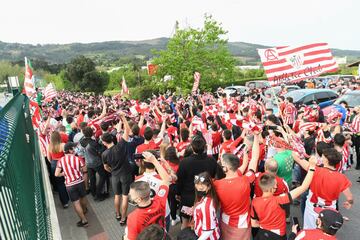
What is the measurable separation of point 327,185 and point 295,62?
5.79 meters

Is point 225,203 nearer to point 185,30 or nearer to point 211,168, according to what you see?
point 211,168

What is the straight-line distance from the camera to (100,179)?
6918 mm

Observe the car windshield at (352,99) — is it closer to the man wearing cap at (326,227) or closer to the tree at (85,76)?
the man wearing cap at (326,227)

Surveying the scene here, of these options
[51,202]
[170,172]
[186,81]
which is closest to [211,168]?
[170,172]

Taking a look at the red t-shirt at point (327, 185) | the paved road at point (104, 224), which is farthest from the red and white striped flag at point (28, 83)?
the red t-shirt at point (327, 185)

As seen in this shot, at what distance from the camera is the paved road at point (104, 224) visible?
16.7 feet

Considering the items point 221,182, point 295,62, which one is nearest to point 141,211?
Answer: point 221,182

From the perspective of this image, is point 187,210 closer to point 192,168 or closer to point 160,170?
point 192,168

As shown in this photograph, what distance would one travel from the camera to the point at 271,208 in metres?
3.25

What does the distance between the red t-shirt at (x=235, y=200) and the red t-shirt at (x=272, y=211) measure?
0.62ft

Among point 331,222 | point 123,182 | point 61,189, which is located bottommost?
point 61,189

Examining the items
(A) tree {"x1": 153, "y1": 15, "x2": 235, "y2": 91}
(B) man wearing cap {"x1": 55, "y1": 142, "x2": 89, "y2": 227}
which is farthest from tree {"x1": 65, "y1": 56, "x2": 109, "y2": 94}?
(B) man wearing cap {"x1": 55, "y1": 142, "x2": 89, "y2": 227}

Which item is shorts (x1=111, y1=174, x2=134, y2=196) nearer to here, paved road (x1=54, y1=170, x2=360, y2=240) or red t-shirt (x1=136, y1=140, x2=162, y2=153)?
red t-shirt (x1=136, y1=140, x2=162, y2=153)

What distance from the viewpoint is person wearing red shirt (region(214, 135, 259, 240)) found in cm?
345
